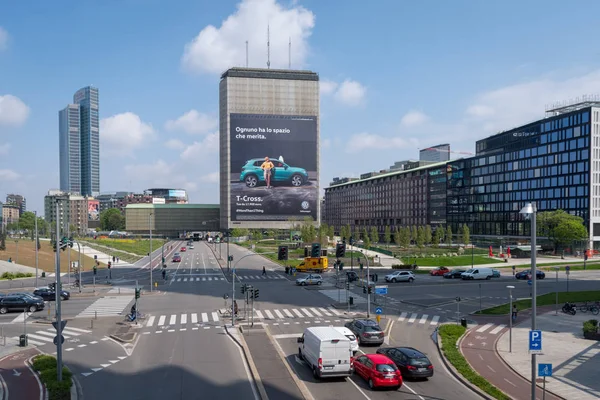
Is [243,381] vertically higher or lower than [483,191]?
lower

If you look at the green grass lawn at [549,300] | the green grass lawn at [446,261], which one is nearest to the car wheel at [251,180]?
the green grass lawn at [446,261]

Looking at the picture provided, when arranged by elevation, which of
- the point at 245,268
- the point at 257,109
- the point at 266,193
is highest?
the point at 257,109

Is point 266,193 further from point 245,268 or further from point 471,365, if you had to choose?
point 471,365

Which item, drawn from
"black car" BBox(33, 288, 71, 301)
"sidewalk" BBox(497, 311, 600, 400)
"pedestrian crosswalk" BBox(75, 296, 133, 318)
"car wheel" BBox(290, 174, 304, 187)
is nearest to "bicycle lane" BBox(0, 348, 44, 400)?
"pedestrian crosswalk" BBox(75, 296, 133, 318)

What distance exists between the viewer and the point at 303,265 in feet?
251

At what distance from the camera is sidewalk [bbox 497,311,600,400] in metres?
22.0

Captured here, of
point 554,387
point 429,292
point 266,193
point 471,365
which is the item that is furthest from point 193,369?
point 266,193

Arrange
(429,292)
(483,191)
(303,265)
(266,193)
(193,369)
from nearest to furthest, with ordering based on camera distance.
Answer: (193,369) < (429,292) < (303,265) < (483,191) < (266,193)

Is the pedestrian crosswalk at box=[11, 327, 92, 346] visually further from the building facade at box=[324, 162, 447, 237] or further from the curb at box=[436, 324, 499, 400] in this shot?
the building facade at box=[324, 162, 447, 237]

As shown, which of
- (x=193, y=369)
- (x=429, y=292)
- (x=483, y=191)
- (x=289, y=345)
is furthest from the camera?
(x=483, y=191)

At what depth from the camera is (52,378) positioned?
73.9 feet

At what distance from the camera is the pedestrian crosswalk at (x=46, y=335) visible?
32188 mm

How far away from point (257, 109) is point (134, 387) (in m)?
147

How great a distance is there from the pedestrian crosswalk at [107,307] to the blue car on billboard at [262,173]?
10419 cm
